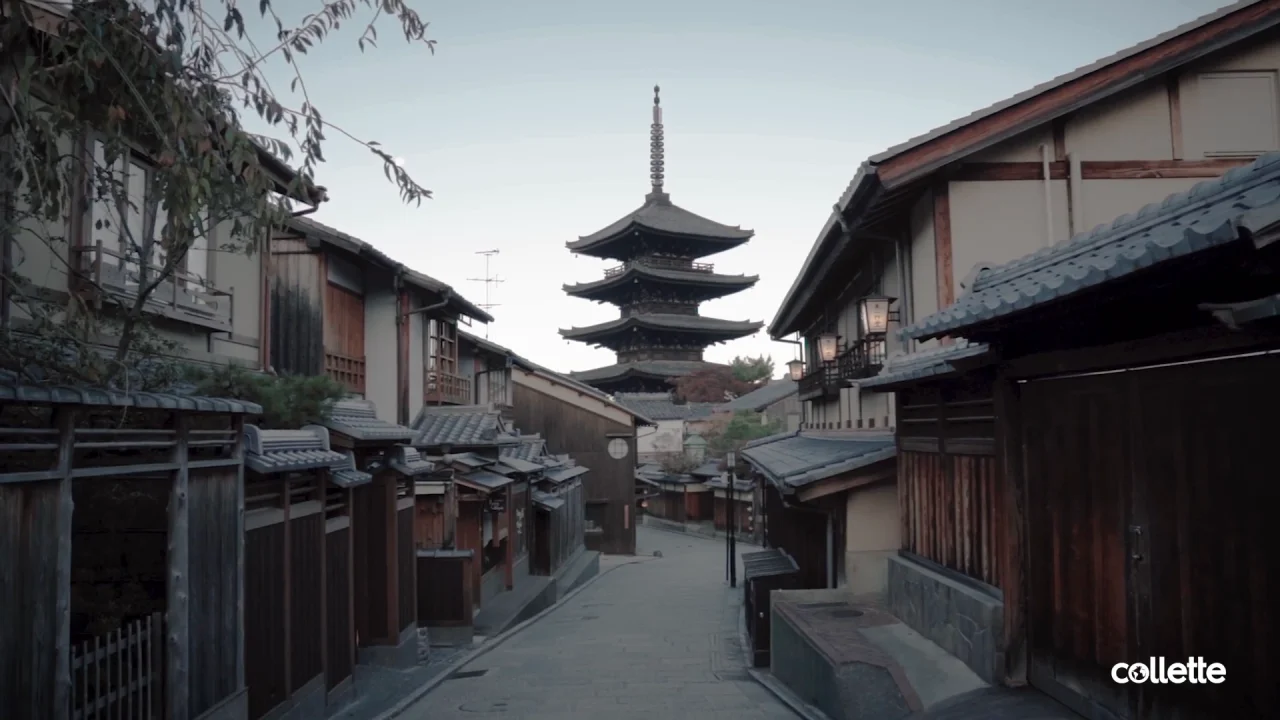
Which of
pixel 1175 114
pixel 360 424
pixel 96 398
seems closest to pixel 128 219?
pixel 360 424

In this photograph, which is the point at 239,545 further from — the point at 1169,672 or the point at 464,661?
the point at 1169,672

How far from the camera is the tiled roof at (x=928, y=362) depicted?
8.69 m

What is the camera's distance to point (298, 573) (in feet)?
34.6

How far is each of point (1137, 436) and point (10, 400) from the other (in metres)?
7.03

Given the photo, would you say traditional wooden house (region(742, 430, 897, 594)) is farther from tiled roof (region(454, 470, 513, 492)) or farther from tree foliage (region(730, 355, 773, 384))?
tree foliage (region(730, 355, 773, 384))

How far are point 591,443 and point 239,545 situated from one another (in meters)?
31.2

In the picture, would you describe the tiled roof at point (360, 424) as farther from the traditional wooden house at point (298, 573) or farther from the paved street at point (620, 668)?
the paved street at point (620, 668)

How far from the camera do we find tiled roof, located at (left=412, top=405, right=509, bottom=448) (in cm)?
2034

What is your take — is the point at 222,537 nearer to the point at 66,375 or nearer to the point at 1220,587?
the point at 66,375

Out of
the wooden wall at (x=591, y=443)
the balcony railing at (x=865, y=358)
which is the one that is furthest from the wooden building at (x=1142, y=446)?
the wooden wall at (x=591, y=443)

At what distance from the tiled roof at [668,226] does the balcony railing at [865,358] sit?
123 ft

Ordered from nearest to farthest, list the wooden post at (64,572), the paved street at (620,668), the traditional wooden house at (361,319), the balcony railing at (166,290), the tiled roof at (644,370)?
the wooden post at (64,572) < the balcony railing at (166,290) < the paved street at (620,668) < the traditional wooden house at (361,319) < the tiled roof at (644,370)

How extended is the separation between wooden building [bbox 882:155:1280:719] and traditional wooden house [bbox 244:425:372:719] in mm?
6697

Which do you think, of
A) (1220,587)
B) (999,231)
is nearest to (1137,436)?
(1220,587)
